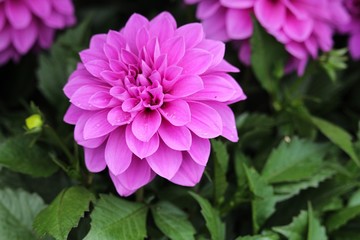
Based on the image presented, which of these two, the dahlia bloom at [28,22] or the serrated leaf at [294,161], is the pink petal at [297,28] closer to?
the serrated leaf at [294,161]

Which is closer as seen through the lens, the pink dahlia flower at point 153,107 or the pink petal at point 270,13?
the pink dahlia flower at point 153,107

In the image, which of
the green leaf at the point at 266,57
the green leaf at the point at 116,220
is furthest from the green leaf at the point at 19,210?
the green leaf at the point at 266,57

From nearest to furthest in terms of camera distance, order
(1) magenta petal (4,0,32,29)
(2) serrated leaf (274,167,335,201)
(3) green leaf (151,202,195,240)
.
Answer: (3) green leaf (151,202,195,240)
(2) serrated leaf (274,167,335,201)
(1) magenta petal (4,0,32,29)

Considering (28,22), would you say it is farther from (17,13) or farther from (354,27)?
(354,27)

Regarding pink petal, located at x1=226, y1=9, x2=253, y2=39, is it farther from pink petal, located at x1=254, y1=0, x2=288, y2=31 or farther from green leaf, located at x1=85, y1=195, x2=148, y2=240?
green leaf, located at x1=85, y1=195, x2=148, y2=240

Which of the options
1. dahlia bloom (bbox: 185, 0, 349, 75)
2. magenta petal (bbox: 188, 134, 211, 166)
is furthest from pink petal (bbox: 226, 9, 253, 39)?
magenta petal (bbox: 188, 134, 211, 166)

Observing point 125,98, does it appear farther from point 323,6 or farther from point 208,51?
point 323,6
